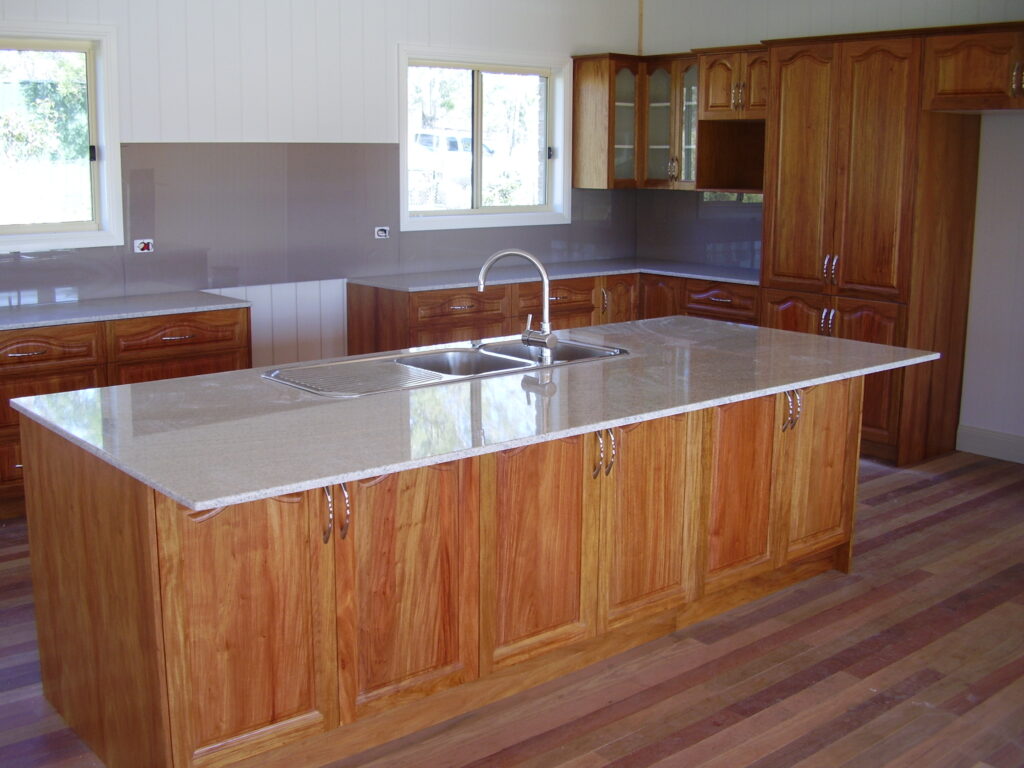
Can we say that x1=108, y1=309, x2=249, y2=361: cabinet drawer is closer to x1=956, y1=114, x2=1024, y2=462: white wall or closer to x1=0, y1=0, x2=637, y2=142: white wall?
x1=0, y1=0, x2=637, y2=142: white wall

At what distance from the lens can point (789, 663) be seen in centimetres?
347

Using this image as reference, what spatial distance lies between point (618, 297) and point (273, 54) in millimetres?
2454

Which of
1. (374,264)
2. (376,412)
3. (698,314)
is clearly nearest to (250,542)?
(376,412)

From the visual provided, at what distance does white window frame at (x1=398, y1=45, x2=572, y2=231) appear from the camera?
20.2ft

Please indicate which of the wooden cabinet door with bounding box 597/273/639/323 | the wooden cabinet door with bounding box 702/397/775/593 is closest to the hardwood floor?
the wooden cabinet door with bounding box 702/397/775/593

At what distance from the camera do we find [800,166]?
18.9 feet

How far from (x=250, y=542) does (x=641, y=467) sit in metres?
1.25

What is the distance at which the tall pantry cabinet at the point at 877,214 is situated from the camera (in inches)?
210

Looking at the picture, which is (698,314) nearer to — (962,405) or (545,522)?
(962,405)

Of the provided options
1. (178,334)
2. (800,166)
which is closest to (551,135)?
(800,166)

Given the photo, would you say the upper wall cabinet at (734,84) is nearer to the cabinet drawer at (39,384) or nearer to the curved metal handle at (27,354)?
the cabinet drawer at (39,384)

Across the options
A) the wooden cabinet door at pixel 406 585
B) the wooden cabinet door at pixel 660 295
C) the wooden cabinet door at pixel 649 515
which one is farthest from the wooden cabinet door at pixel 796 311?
the wooden cabinet door at pixel 406 585

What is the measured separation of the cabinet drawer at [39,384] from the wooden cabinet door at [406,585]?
245 cm

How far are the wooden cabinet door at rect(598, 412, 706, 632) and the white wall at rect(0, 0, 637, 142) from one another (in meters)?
3.20
